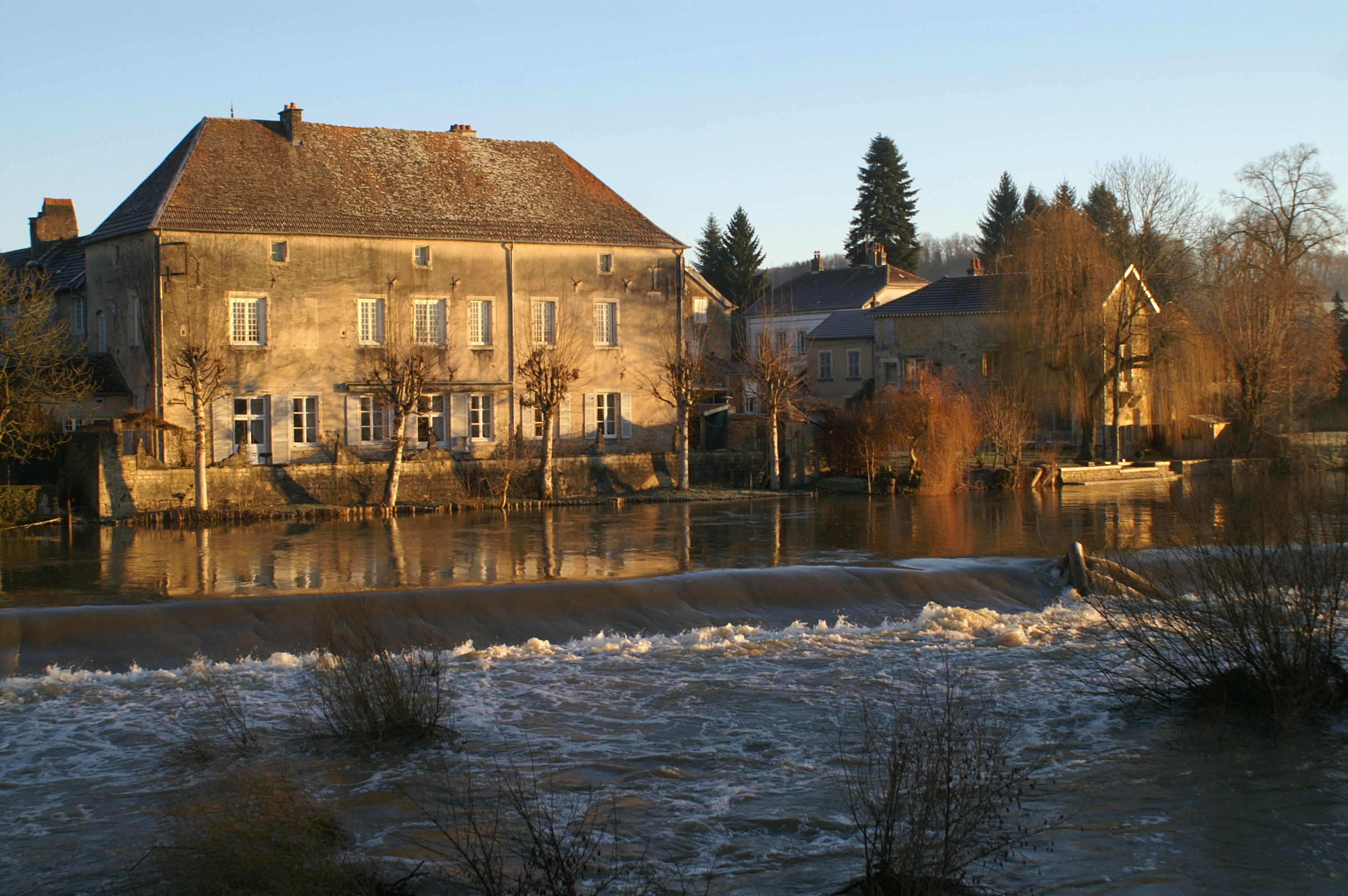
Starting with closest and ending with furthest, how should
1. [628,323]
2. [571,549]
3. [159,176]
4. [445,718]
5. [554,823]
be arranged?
1. [554,823]
2. [445,718]
3. [571,549]
4. [159,176]
5. [628,323]

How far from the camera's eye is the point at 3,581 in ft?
51.8

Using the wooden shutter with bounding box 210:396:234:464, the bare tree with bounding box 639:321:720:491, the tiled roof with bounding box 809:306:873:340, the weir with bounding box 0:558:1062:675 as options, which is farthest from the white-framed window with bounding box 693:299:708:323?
the weir with bounding box 0:558:1062:675

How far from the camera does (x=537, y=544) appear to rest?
65.5 feet

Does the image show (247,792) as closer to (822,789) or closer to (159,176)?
(822,789)

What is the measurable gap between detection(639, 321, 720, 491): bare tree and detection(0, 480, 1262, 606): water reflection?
2715 millimetres

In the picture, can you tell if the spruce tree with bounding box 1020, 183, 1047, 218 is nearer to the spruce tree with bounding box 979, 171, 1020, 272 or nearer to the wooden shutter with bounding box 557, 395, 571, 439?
the spruce tree with bounding box 979, 171, 1020, 272

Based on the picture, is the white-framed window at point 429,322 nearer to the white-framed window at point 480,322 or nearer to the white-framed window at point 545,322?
the white-framed window at point 480,322

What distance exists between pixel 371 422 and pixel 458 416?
2.29 meters

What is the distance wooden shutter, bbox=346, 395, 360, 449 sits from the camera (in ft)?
92.3

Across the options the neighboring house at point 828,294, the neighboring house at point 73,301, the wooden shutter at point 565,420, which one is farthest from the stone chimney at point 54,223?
the neighboring house at point 828,294

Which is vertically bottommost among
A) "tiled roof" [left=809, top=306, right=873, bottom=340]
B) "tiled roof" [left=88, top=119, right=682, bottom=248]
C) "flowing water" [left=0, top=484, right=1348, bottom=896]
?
"flowing water" [left=0, top=484, right=1348, bottom=896]

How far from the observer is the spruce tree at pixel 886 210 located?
5959 centimetres

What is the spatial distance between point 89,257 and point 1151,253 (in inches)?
1209

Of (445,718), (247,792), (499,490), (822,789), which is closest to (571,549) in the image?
(499,490)
